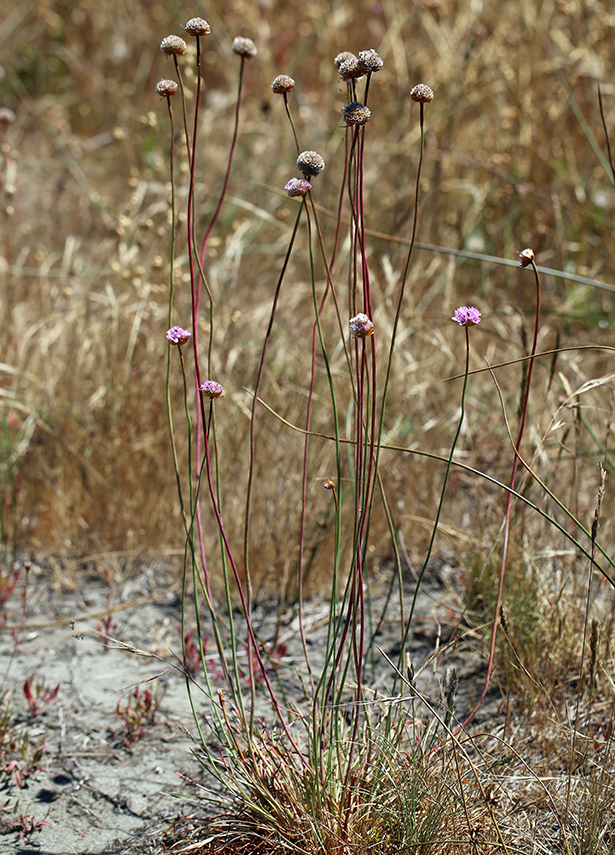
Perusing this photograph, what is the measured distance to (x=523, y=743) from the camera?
1.51 meters

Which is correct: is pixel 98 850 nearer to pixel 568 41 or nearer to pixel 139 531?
pixel 139 531

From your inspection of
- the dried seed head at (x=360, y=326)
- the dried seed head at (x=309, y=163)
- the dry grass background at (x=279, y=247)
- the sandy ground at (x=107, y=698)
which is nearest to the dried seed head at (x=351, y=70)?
the dried seed head at (x=309, y=163)

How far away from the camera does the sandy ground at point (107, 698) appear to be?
1.47m

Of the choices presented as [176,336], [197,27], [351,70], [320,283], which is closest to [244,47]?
[197,27]

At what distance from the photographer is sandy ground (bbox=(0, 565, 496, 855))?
4.81 ft

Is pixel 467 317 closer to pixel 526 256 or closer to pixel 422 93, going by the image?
pixel 526 256

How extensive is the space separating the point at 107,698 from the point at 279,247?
218cm

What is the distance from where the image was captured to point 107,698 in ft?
5.90

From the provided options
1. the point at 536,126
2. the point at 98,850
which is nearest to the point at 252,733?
the point at 98,850

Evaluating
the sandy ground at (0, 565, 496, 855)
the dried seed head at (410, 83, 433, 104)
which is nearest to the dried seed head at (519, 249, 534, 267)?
the dried seed head at (410, 83, 433, 104)

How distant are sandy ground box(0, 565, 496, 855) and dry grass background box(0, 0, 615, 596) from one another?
0.55ft

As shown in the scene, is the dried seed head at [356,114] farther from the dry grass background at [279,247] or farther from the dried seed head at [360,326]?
the dry grass background at [279,247]

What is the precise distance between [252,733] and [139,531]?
3.30 ft

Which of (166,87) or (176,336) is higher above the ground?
(166,87)
